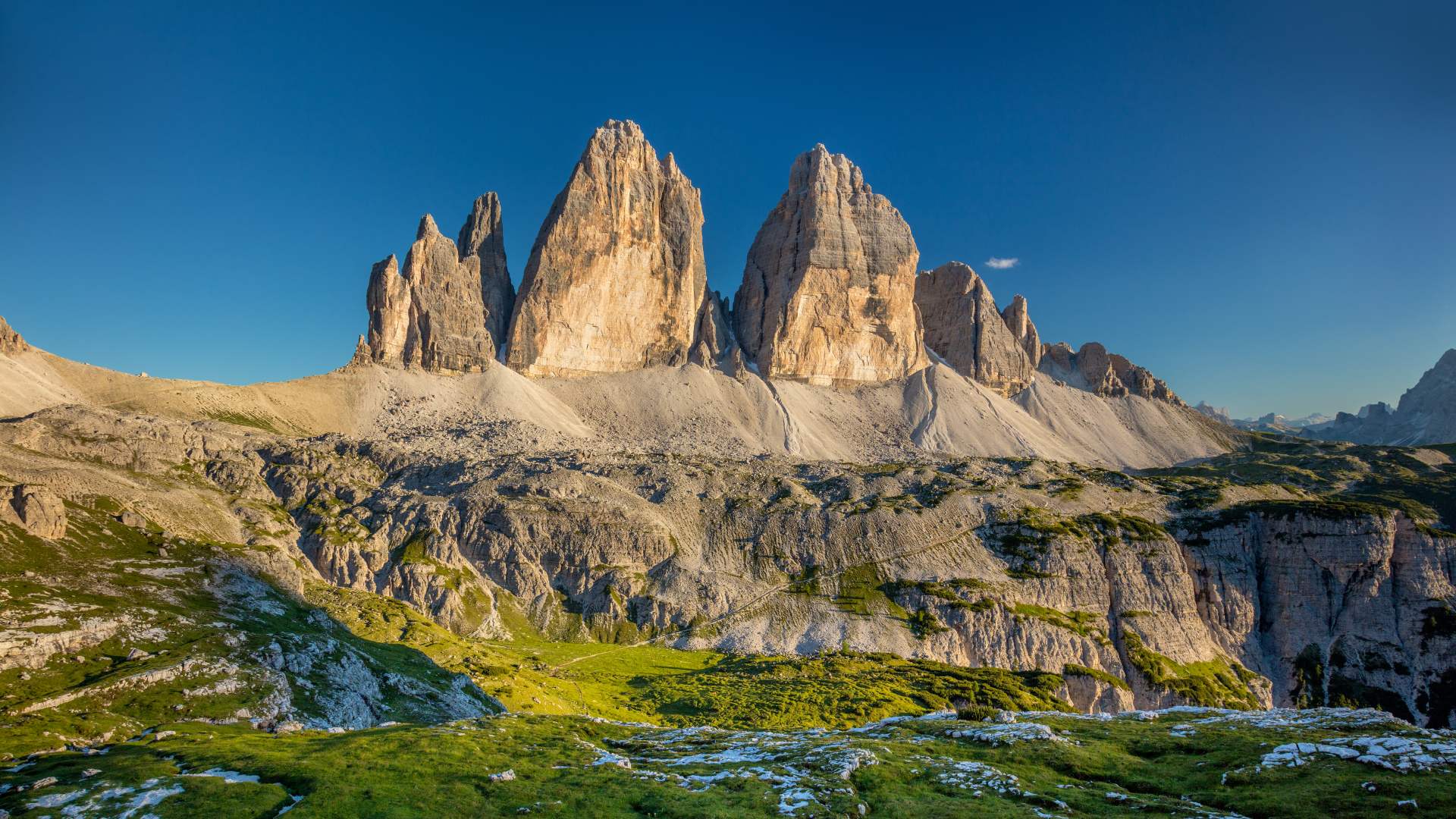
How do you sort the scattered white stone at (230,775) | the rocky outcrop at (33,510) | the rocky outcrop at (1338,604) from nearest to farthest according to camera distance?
1. the scattered white stone at (230,775)
2. the rocky outcrop at (33,510)
3. the rocky outcrop at (1338,604)

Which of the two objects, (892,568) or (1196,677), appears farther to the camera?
(892,568)

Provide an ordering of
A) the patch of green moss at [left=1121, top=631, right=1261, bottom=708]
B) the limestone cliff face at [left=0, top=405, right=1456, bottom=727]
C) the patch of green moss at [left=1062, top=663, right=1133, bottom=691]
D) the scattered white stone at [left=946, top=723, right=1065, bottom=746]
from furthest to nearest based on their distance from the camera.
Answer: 1. the limestone cliff face at [left=0, top=405, right=1456, bottom=727]
2. the patch of green moss at [left=1062, top=663, right=1133, bottom=691]
3. the patch of green moss at [left=1121, top=631, right=1261, bottom=708]
4. the scattered white stone at [left=946, top=723, right=1065, bottom=746]

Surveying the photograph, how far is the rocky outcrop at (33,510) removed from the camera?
290ft

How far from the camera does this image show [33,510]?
3533 inches

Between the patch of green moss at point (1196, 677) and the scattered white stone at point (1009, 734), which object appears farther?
the patch of green moss at point (1196, 677)

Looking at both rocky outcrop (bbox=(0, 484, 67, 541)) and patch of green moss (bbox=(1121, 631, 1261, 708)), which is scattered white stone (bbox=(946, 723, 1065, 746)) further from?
rocky outcrop (bbox=(0, 484, 67, 541))

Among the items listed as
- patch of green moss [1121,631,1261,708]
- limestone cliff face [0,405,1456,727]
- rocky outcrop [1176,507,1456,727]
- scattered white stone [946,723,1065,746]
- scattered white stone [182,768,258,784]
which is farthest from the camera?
limestone cliff face [0,405,1456,727]

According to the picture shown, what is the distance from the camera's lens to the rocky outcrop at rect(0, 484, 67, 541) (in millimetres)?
88312

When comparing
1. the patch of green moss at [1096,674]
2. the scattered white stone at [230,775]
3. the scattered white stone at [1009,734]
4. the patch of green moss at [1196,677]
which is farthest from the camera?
the patch of green moss at [1096,674]

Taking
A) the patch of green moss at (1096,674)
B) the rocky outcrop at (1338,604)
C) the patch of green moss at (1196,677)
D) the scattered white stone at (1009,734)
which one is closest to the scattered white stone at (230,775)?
the scattered white stone at (1009,734)

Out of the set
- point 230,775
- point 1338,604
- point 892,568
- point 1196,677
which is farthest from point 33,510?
point 1338,604

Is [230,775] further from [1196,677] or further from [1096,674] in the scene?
[1196,677]

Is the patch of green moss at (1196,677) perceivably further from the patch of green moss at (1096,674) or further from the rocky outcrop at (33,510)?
the rocky outcrop at (33,510)

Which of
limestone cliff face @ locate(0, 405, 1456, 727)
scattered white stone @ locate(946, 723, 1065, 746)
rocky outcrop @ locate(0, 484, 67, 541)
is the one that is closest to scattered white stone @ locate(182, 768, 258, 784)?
scattered white stone @ locate(946, 723, 1065, 746)
